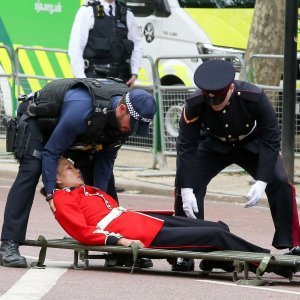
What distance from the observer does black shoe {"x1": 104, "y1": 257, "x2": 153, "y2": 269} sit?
29.4ft

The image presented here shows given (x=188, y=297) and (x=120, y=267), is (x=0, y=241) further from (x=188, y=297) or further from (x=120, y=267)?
(x=188, y=297)

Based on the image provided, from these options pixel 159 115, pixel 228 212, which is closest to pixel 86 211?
pixel 228 212

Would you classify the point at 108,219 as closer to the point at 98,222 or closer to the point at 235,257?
the point at 98,222

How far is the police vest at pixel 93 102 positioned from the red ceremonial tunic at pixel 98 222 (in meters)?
0.44

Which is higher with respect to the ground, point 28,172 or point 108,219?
point 28,172

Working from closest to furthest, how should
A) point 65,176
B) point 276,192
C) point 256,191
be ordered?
point 256,191
point 65,176
point 276,192

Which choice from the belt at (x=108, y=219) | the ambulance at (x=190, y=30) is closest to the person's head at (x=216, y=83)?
the belt at (x=108, y=219)

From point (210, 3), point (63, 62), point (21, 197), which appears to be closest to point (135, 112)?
point (21, 197)

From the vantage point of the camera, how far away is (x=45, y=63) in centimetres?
1700

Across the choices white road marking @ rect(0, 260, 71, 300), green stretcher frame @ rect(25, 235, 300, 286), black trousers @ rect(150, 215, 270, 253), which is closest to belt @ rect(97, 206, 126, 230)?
green stretcher frame @ rect(25, 235, 300, 286)

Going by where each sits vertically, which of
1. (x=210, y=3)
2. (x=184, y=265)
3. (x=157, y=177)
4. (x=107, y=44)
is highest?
(x=210, y=3)

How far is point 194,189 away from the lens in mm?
9242

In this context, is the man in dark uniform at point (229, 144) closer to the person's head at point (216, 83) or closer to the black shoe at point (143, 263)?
the person's head at point (216, 83)

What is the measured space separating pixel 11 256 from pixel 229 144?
5.69 feet
